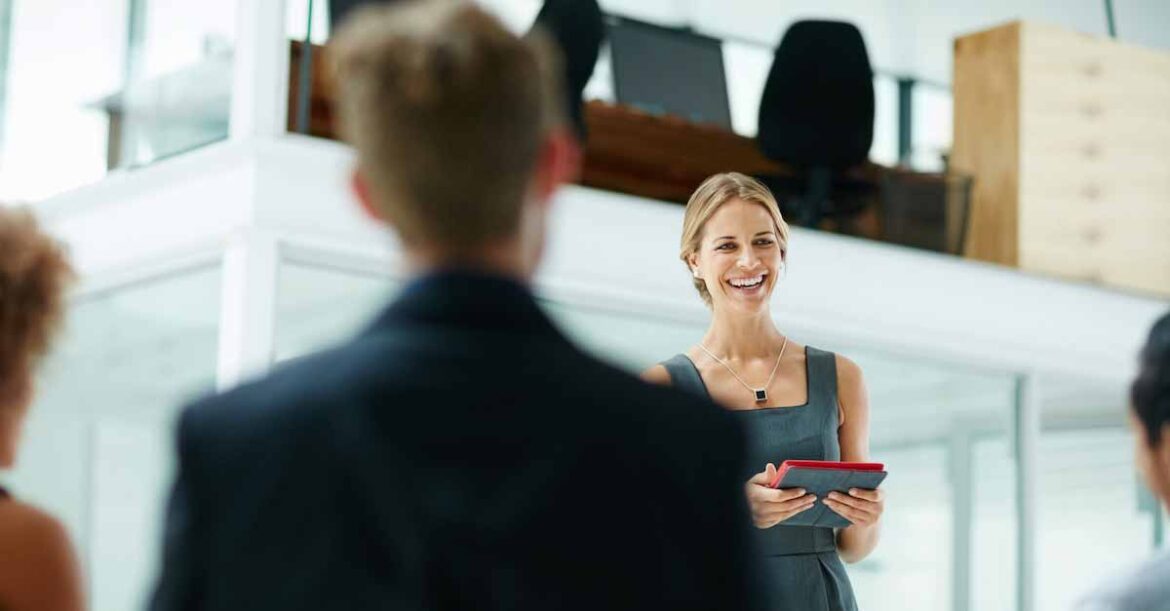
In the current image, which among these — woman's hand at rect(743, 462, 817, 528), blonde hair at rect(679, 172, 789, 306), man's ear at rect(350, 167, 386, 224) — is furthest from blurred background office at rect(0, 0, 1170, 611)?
man's ear at rect(350, 167, 386, 224)

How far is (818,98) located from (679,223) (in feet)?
2.44

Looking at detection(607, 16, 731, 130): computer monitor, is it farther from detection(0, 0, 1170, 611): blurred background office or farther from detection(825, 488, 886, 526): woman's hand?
detection(825, 488, 886, 526): woman's hand

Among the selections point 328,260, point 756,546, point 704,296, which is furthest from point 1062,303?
point 756,546

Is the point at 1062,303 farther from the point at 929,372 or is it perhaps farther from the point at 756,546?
the point at 756,546

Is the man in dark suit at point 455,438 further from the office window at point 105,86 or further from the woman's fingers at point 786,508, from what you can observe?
the office window at point 105,86

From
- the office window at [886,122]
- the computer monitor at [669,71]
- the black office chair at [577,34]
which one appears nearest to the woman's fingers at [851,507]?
the black office chair at [577,34]

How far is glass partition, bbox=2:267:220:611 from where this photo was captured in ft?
19.1

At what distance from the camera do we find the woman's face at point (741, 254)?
2.94 metres

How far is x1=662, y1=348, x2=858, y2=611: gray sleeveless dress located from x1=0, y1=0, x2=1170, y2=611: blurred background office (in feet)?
8.46

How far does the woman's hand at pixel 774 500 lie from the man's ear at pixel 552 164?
1730 mm

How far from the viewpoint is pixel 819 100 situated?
6172mm

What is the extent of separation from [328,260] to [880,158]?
3388 millimetres

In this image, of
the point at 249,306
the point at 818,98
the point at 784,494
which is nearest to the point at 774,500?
the point at 784,494

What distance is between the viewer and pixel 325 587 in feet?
3.20
